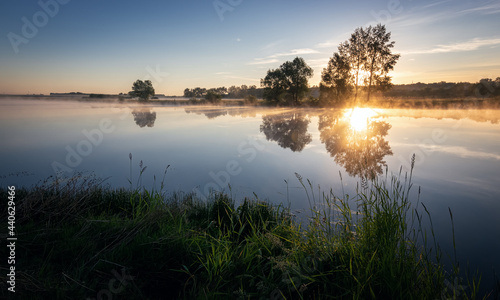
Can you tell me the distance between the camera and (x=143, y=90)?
93.8 metres

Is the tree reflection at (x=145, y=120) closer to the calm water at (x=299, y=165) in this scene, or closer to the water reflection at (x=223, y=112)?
the water reflection at (x=223, y=112)

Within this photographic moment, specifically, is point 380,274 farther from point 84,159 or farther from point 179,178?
point 84,159

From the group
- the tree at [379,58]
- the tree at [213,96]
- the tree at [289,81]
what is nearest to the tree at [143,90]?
the tree at [213,96]

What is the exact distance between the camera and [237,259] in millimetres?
3270

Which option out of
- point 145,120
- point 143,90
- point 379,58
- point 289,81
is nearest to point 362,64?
point 379,58

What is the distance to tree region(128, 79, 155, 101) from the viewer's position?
94037mm

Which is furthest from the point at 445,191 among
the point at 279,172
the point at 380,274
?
the point at 380,274

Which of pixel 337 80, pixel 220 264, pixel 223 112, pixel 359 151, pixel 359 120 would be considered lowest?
pixel 220 264

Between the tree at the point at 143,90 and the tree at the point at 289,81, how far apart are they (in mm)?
53891

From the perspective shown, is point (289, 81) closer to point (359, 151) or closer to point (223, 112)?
point (223, 112)

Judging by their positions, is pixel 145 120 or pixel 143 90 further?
pixel 143 90

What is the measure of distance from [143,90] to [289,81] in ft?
201

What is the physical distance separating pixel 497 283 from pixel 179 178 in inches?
284

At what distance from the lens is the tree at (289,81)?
59844mm
